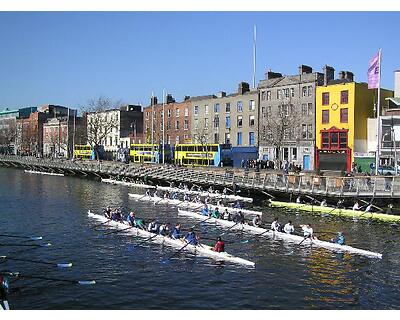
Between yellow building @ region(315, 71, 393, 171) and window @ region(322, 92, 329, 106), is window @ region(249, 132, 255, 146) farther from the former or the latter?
window @ region(322, 92, 329, 106)

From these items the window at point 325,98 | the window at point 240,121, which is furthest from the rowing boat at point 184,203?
the window at point 240,121

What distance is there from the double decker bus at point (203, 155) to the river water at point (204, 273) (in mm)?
39359

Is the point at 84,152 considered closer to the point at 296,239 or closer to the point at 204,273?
the point at 296,239

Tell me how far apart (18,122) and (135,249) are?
17705cm

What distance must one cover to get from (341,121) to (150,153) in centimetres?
4270

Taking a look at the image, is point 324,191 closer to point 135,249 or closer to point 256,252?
point 256,252

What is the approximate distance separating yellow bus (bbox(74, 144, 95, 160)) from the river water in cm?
8104

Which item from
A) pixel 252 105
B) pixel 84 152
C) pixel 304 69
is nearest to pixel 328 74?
pixel 304 69

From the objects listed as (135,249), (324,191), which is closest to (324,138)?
(324,191)

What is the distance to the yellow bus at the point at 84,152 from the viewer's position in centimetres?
12624

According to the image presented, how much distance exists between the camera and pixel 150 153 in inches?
4048

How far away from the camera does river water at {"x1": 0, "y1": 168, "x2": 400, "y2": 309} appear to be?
24484mm

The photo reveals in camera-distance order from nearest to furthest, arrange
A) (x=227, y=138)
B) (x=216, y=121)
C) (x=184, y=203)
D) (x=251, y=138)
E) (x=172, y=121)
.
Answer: (x=184, y=203) < (x=251, y=138) < (x=227, y=138) < (x=216, y=121) < (x=172, y=121)

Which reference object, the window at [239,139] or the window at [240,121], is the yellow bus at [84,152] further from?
the window at [240,121]
